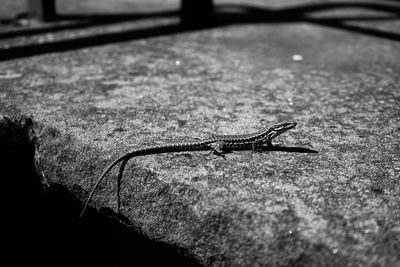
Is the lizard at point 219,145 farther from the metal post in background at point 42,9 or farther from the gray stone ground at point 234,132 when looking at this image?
the metal post in background at point 42,9

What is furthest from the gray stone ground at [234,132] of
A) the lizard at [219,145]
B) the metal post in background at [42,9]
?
the metal post in background at [42,9]

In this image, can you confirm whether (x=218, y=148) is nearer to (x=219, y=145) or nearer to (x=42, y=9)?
(x=219, y=145)

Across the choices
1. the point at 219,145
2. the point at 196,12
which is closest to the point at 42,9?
the point at 196,12

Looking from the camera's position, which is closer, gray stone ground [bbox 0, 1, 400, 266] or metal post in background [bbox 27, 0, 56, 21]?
gray stone ground [bbox 0, 1, 400, 266]

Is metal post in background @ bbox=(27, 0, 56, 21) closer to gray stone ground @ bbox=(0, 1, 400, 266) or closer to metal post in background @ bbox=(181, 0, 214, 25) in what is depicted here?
gray stone ground @ bbox=(0, 1, 400, 266)

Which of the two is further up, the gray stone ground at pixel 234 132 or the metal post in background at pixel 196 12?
the metal post in background at pixel 196 12

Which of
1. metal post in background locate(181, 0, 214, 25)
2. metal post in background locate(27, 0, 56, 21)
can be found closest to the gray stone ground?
metal post in background locate(181, 0, 214, 25)
